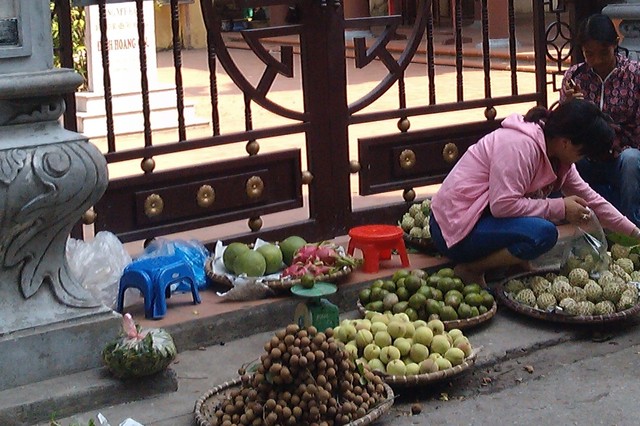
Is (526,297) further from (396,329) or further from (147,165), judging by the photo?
(147,165)

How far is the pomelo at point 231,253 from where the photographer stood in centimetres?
546

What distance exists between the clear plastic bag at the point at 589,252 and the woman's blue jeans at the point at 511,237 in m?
0.21

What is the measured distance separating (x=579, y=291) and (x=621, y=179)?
3.93 feet

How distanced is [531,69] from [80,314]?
991 centimetres

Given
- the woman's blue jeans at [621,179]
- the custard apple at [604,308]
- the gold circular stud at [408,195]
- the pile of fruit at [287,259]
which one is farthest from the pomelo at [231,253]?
the woman's blue jeans at [621,179]

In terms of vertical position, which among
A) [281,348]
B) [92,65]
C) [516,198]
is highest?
[92,65]

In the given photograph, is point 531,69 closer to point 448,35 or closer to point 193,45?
point 448,35

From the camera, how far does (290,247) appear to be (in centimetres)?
562

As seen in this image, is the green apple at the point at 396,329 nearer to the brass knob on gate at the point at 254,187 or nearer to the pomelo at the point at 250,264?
the pomelo at the point at 250,264

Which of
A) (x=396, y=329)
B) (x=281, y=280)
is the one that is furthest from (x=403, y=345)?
(x=281, y=280)

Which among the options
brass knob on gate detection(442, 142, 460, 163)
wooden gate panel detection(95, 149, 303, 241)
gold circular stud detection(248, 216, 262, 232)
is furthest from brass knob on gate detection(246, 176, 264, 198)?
brass knob on gate detection(442, 142, 460, 163)

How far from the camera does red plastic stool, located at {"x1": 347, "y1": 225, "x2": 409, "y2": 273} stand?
5660mm

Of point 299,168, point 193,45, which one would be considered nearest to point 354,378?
point 299,168

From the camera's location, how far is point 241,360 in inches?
196
